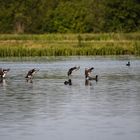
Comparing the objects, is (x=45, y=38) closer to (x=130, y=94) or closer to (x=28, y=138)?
(x=130, y=94)

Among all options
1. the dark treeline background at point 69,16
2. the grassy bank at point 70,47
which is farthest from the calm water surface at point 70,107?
the dark treeline background at point 69,16

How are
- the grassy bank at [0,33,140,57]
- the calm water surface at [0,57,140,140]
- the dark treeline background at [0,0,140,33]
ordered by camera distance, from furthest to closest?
the dark treeline background at [0,0,140,33]
the grassy bank at [0,33,140,57]
the calm water surface at [0,57,140,140]

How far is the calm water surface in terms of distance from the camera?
16.1m

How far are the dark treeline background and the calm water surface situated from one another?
114 ft

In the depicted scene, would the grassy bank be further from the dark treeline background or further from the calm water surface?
the calm water surface

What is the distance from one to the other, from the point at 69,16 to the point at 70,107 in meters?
51.3

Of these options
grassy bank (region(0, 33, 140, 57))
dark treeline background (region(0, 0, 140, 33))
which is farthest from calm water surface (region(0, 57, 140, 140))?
dark treeline background (region(0, 0, 140, 33))

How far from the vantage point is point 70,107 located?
20.3 meters

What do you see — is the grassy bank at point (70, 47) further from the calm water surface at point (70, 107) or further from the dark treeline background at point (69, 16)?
the calm water surface at point (70, 107)

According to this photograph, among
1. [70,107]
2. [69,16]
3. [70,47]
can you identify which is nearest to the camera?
[70,107]

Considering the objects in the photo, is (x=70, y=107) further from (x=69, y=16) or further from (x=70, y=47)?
(x=69, y=16)

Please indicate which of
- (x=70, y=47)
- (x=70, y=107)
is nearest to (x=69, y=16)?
(x=70, y=47)

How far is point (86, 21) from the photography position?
70500mm

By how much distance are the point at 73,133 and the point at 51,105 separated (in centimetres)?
483
